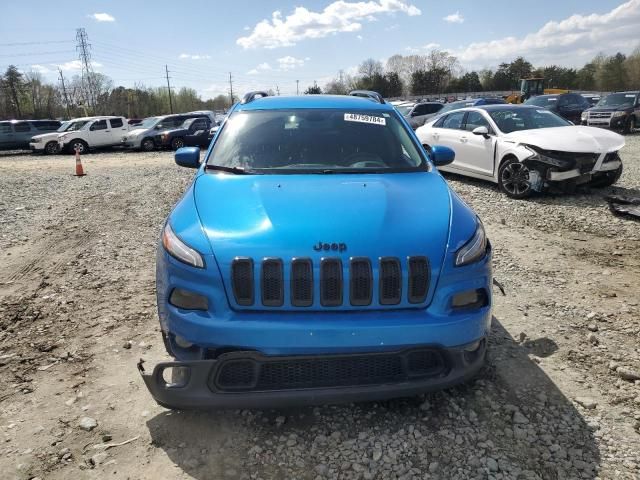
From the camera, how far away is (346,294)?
7.69ft

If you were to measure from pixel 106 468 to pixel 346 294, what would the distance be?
145cm

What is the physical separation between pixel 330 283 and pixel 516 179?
700 centimetres

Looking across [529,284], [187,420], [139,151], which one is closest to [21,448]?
[187,420]

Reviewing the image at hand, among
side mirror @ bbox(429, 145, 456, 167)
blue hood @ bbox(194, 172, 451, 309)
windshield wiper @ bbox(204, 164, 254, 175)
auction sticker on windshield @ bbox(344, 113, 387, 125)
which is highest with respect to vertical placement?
auction sticker on windshield @ bbox(344, 113, 387, 125)

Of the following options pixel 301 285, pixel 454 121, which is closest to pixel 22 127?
pixel 454 121

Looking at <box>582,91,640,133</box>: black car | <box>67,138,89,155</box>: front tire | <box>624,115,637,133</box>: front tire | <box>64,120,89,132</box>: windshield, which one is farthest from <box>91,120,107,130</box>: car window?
<box>624,115,637,133</box>: front tire

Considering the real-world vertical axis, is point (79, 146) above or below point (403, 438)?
above

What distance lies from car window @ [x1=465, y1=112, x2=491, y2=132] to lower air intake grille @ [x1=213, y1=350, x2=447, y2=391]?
7965 millimetres

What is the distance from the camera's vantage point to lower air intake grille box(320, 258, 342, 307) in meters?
2.33

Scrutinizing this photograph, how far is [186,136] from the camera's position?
2244cm

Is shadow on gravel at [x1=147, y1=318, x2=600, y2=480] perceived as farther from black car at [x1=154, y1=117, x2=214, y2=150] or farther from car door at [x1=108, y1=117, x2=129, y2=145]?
car door at [x1=108, y1=117, x2=129, y2=145]

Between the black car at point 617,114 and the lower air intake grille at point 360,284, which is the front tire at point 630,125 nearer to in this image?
the black car at point 617,114

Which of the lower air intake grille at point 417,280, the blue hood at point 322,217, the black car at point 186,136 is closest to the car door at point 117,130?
the black car at point 186,136

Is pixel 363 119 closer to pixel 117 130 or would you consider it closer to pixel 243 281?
pixel 243 281
